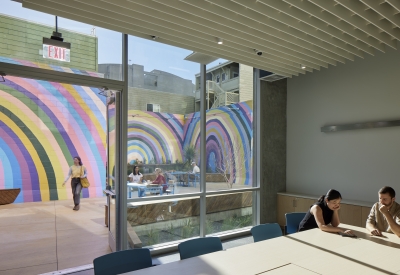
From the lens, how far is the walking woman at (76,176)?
7539 mm

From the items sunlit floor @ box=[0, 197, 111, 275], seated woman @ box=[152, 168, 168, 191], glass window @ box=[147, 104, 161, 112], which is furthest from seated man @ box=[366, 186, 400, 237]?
sunlit floor @ box=[0, 197, 111, 275]

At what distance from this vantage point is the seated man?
10.7 ft

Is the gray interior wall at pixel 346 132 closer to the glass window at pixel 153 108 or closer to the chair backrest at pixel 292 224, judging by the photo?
the chair backrest at pixel 292 224

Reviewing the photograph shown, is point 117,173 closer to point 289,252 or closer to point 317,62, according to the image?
point 289,252

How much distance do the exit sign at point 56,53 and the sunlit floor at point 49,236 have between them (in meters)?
3.10

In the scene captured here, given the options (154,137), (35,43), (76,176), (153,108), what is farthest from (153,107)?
(76,176)

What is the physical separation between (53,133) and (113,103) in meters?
3.07

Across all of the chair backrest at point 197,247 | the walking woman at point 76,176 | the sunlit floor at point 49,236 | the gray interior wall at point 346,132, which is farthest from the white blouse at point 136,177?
the gray interior wall at point 346,132

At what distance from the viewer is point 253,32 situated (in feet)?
13.0

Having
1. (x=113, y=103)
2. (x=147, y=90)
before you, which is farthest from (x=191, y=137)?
(x=113, y=103)

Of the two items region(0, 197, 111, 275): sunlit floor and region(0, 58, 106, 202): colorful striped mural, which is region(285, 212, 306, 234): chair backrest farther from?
region(0, 58, 106, 202): colorful striped mural

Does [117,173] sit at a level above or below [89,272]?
above

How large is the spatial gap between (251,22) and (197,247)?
286cm

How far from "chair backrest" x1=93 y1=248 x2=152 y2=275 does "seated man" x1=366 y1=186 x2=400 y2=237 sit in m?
2.72
